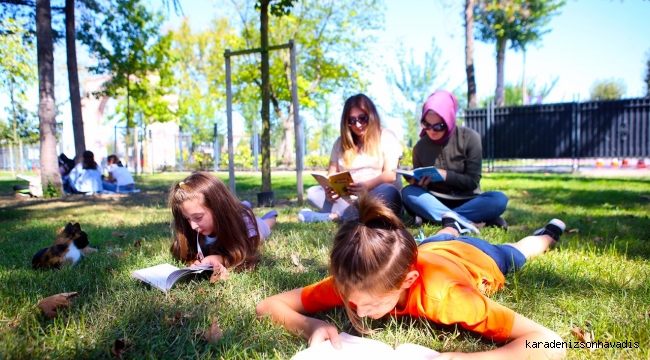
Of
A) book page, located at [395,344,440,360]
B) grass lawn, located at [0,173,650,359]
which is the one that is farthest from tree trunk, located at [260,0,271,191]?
book page, located at [395,344,440,360]

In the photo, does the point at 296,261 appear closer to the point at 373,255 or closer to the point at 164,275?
the point at 164,275

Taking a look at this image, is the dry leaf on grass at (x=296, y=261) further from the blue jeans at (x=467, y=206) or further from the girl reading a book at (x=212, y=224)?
the blue jeans at (x=467, y=206)

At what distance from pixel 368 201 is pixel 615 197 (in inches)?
245

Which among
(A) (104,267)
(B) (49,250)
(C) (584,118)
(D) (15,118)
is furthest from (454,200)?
(D) (15,118)

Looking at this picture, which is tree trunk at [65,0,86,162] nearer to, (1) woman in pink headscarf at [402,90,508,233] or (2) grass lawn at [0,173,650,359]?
(2) grass lawn at [0,173,650,359]

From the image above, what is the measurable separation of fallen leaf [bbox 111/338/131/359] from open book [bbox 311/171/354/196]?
276cm

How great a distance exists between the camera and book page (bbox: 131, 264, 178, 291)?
2648 millimetres

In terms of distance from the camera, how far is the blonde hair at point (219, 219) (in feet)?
10.4

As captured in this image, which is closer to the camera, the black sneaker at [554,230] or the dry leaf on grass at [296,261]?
the dry leaf on grass at [296,261]

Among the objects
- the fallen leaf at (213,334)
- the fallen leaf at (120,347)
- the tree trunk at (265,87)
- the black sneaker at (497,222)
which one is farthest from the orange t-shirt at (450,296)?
the tree trunk at (265,87)

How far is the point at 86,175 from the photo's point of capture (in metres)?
10.7

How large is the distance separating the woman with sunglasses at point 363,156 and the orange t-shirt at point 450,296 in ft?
7.65

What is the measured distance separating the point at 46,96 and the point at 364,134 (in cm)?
721

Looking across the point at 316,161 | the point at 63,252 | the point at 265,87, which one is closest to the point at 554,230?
the point at 63,252
